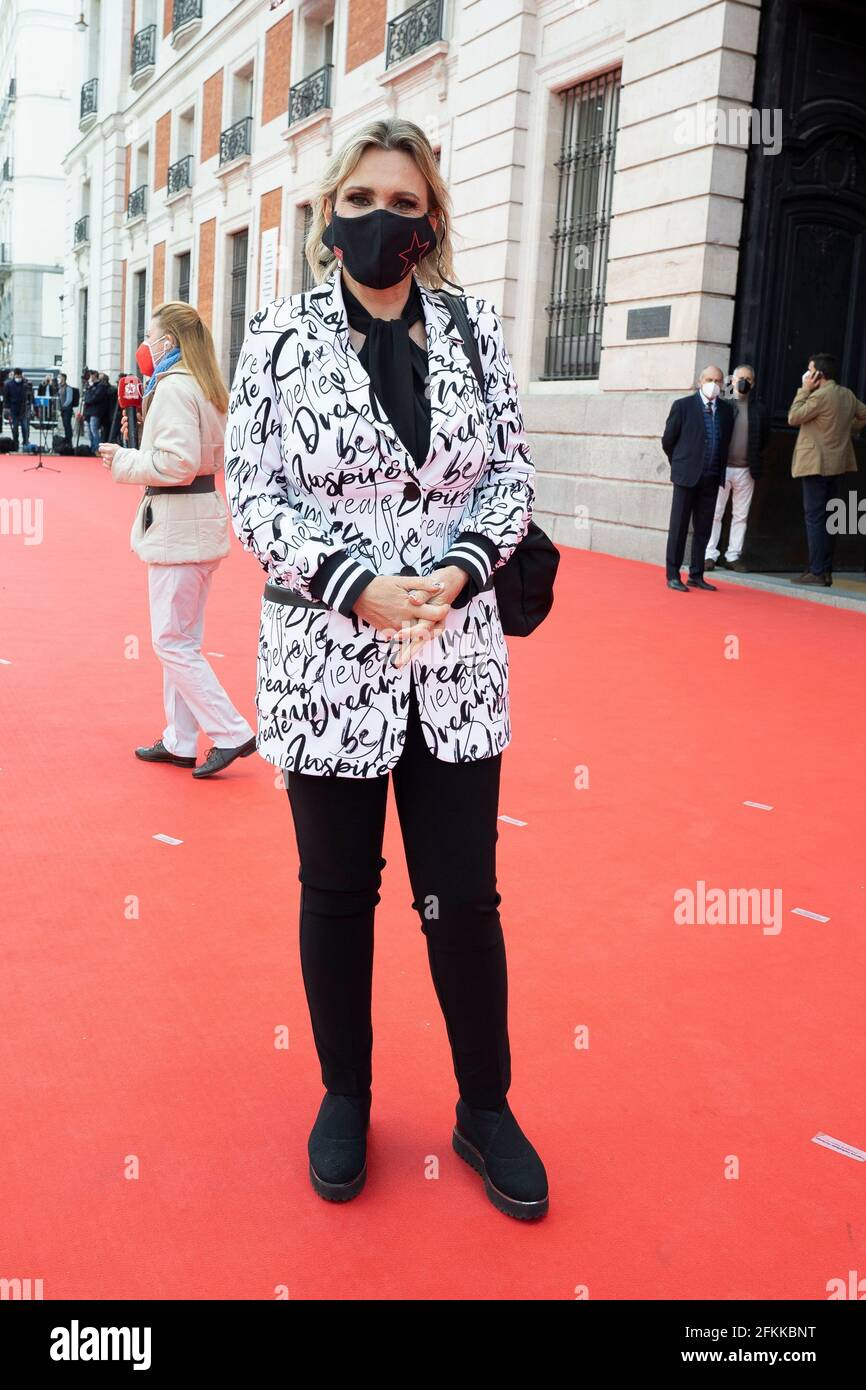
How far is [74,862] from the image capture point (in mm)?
4359

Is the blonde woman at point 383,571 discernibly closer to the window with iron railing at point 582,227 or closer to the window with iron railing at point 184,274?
the window with iron railing at point 582,227

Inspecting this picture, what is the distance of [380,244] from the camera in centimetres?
247

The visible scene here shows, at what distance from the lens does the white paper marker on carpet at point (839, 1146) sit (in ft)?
9.14

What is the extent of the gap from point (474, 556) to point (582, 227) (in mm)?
13720

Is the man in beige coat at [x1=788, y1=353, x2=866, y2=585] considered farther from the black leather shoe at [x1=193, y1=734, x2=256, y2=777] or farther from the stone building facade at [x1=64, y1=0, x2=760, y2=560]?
the black leather shoe at [x1=193, y1=734, x2=256, y2=777]

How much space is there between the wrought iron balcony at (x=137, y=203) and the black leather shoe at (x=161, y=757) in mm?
31263

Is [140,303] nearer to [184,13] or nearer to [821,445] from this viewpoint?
[184,13]

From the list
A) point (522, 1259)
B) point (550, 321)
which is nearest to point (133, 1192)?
point (522, 1259)

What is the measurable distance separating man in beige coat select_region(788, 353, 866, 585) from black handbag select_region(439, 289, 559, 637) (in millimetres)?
9599

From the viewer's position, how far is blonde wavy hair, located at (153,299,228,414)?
5.14 meters

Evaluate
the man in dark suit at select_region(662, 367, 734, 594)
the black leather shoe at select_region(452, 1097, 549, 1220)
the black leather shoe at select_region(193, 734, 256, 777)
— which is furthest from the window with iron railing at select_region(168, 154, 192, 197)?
the black leather shoe at select_region(452, 1097, 549, 1220)

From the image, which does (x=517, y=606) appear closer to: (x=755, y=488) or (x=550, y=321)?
(x=755, y=488)

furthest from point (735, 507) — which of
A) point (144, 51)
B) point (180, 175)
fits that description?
point (144, 51)
